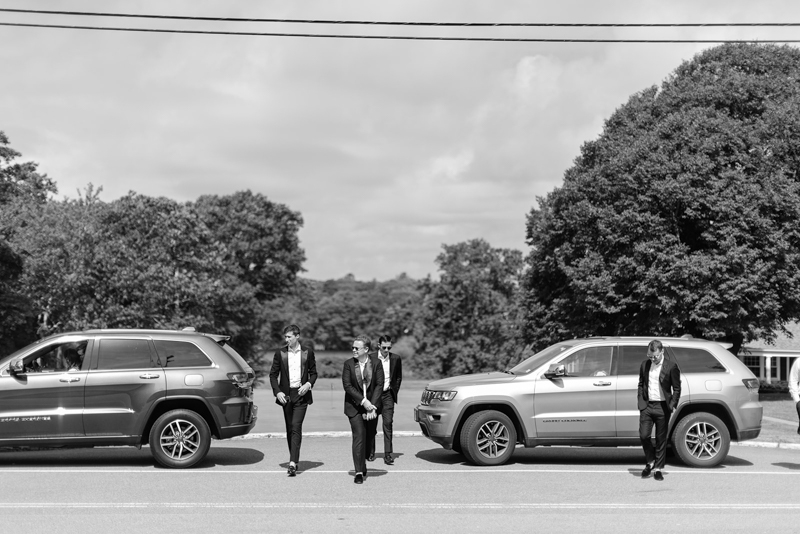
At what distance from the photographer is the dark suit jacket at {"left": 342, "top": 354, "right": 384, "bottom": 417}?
11250 millimetres

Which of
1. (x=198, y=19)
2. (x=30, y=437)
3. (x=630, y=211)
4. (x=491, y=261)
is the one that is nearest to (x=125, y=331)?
(x=30, y=437)

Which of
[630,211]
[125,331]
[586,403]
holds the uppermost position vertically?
[630,211]

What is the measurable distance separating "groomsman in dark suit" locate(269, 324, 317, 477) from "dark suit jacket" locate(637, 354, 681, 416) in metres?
4.29

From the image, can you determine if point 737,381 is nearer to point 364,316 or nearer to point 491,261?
point 491,261

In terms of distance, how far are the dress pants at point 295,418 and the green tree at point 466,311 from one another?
55.2m

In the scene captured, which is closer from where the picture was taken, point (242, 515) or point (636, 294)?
point (242, 515)

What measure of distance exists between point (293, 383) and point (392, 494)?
7.05 feet

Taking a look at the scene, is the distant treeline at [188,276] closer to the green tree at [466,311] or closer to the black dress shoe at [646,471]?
the green tree at [466,311]

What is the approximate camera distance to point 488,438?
12.6 meters

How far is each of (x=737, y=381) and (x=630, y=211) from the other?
1835cm

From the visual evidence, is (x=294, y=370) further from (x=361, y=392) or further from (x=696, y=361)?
(x=696, y=361)

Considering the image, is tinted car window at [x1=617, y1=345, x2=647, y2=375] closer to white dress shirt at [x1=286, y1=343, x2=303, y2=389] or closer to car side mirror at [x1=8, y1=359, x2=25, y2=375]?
white dress shirt at [x1=286, y1=343, x2=303, y2=389]

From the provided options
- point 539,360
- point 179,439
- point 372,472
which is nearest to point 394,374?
point 372,472

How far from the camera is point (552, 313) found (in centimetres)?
3725
